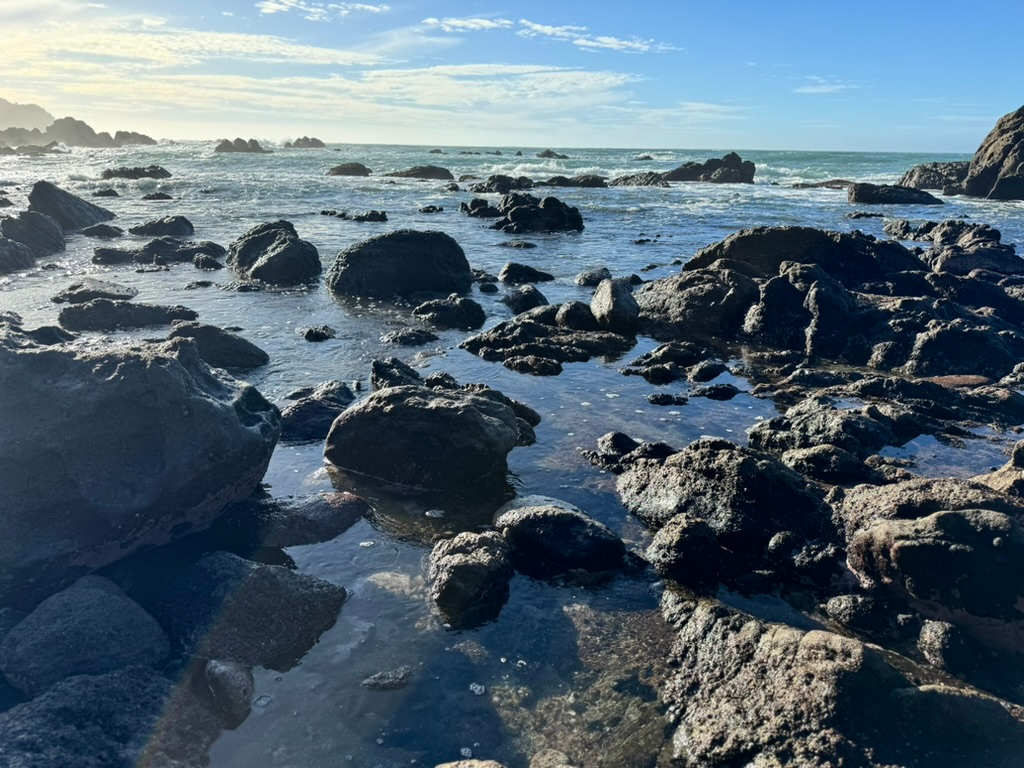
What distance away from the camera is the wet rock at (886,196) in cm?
5369

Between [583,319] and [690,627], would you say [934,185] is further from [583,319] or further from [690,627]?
[690,627]

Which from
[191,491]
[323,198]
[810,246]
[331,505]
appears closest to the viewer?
[191,491]

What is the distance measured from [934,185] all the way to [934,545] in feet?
244

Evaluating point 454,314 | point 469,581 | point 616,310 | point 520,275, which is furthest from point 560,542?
point 520,275

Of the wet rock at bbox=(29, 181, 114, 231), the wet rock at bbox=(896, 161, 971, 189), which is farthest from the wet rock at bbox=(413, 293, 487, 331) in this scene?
the wet rock at bbox=(896, 161, 971, 189)

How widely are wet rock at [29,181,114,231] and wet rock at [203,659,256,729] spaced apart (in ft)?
112

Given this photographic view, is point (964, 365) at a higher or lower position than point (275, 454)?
higher

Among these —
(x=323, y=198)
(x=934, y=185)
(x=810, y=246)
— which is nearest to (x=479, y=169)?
(x=323, y=198)

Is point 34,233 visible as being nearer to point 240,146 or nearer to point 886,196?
point 886,196

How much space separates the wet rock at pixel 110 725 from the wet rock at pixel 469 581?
2278 millimetres

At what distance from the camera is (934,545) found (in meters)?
6.70

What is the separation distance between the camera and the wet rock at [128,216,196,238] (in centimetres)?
Result: 3253

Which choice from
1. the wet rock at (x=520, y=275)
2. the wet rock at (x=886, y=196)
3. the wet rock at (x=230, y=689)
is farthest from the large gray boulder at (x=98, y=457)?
the wet rock at (x=886, y=196)

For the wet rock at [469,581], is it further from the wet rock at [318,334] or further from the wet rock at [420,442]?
the wet rock at [318,334]
